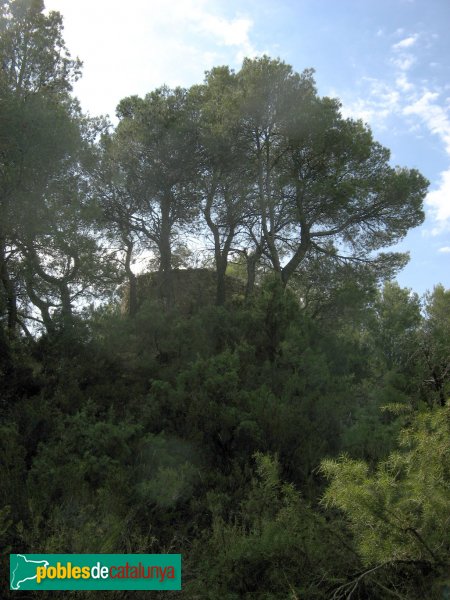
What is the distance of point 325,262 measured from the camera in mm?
15172

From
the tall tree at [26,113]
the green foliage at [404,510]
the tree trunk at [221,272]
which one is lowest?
the green foliage at [404,510]

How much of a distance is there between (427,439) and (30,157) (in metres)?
8.91

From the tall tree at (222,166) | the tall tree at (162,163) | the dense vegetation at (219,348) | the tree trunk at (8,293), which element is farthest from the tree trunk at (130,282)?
the tree trunk at (8,293)

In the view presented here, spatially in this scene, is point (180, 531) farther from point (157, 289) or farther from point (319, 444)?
point (157, 289)

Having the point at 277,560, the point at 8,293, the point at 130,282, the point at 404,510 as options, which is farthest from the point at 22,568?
the point at 130,282

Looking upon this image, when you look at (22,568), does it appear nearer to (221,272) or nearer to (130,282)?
(130,282)

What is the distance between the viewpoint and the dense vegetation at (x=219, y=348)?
3639 millimetres

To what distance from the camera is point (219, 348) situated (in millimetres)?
9828

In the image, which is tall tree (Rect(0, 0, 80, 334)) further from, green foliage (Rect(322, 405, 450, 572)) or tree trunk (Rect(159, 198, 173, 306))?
green foliage (Rect(322, 405, 450, 572))

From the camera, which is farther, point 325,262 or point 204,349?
point 325,262

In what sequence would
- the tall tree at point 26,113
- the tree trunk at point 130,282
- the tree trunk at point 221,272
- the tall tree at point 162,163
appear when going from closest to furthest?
the tall tree at point 26,113, the tall tree at point 162,163, the tree trunk at point 130,282, the tree trunk at point 221,272

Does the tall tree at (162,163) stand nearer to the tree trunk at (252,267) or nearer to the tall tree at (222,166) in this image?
the tall tree at (222,166)

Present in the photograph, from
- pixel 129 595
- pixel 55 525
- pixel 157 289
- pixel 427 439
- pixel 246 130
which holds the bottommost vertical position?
pixel 129 595

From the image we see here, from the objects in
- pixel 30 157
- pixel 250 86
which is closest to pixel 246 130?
pixel 250 86
